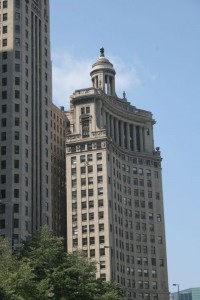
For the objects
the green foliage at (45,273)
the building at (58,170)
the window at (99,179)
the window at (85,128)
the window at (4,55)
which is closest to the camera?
the green foliage at (45,273)

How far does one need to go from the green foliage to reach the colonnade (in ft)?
333

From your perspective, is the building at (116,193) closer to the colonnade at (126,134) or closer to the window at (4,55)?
the colonnade at (126,134)

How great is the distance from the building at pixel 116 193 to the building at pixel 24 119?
25941mm

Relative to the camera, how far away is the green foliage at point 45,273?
6881 cm

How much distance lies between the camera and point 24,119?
469 feet

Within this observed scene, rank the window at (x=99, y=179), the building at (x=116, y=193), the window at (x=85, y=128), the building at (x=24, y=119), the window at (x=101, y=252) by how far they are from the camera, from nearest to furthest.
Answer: the building at (x=24, y=119) → the window at (x=101, y=252) → the building at (x=116, y=193) → the window at (x=99, y=179) → the window at (x=85, y=128)

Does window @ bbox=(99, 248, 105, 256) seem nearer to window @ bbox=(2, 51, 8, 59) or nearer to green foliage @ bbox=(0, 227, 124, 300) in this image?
window @ bbox=(2, 51, 8, 59)

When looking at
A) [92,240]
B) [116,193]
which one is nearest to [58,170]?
[116,193]

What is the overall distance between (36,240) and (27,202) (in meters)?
53.0

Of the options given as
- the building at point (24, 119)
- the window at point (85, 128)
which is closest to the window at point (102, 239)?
the building at point (24, 119)

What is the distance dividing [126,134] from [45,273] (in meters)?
118

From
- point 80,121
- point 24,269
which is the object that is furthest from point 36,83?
point 24,269

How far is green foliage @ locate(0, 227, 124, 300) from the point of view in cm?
6881

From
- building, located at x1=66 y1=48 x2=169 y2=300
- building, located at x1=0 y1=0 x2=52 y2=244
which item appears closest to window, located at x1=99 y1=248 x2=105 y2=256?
building, located at x1=66 y1=48 x2=169 y2=300
